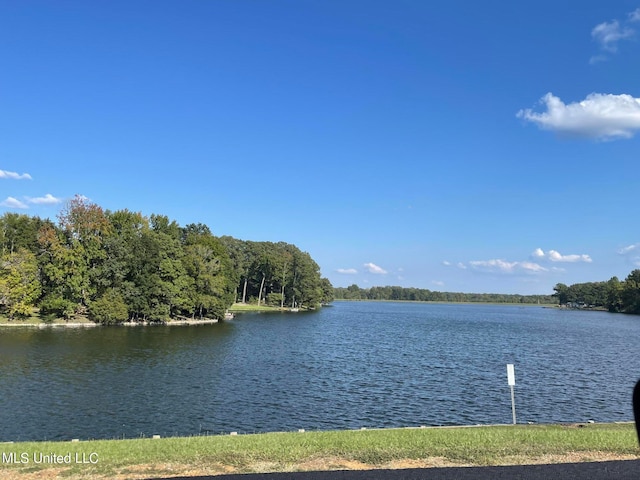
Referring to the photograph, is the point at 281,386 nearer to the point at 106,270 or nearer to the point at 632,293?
the point at 106,270

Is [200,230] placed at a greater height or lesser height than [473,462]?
greater

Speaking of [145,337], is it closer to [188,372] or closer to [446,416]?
[188,372]

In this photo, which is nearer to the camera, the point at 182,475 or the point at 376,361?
the point at 182,475

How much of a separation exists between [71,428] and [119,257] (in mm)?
51130

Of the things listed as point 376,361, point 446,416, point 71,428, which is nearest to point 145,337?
point 376,361

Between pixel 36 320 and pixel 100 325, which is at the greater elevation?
pixel 36 320

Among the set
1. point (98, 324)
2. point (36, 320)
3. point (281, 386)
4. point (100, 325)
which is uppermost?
point (36, 320)

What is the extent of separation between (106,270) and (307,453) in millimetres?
61210

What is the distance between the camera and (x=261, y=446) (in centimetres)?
923

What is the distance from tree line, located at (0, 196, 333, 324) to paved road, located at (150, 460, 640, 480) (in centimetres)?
6108

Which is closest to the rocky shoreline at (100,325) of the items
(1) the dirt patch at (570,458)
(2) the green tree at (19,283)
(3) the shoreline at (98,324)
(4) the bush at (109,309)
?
(3) the shoreline at (98,324)

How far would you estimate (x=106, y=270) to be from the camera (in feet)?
206

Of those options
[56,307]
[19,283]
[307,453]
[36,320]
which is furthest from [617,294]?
[307,453]

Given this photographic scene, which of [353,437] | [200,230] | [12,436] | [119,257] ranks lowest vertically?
[12,436]
